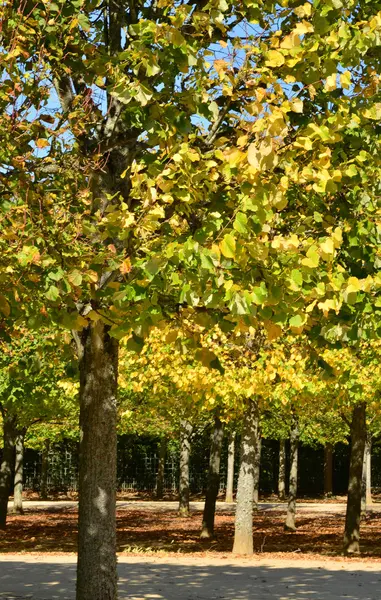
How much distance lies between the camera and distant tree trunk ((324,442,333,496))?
4756 centimetres

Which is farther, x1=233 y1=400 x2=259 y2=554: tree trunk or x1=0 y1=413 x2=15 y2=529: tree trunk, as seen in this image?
x1=0 y1=413 x2=15 y2=529: tree trunk

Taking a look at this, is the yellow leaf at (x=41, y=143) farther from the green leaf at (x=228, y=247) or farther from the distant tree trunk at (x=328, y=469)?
the distant tree trunk at (x=328, y=469)

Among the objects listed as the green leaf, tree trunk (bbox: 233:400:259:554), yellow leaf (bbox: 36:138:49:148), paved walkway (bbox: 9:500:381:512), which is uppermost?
yellow leaf (bbox: 36:138:49:148)

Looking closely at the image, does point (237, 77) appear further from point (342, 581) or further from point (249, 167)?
point (342, 581)

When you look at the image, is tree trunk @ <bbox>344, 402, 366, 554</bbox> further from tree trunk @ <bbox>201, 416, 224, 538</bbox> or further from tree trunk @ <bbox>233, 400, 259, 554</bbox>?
tree trunk @ <bbox>201, 416, 224, 538</bbox>

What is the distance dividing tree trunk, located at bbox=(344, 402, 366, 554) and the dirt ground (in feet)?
1.50

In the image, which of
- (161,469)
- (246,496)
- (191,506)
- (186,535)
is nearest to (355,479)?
A: (246,496)

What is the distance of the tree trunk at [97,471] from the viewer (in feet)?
28.2

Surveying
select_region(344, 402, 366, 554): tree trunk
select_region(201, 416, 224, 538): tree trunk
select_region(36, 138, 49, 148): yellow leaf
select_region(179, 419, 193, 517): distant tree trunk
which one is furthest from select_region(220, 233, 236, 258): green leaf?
select_region(179, 419, 193, 517): distant tree trunk

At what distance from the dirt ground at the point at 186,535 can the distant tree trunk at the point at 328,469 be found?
11831mm

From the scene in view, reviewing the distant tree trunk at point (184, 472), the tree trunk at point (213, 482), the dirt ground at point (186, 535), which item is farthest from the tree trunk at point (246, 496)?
the distant tree trunk at point (184, 472)

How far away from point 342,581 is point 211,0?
10570mm

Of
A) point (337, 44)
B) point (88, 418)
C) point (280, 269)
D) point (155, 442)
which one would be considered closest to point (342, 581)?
point (88, 418)

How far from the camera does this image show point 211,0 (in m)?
7.88
